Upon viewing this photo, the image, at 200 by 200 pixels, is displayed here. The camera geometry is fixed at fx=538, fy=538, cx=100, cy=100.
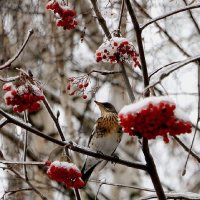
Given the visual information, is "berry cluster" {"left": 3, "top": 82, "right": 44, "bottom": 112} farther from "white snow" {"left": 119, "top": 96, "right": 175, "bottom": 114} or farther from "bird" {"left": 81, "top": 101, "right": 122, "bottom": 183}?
"bird" {"left": 81, "top": 101, "right": 122, "bottom": 183}

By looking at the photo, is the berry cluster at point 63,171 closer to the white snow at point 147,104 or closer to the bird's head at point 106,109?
the white snow at point 147,104

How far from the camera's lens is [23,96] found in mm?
2527

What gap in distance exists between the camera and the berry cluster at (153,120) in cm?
203

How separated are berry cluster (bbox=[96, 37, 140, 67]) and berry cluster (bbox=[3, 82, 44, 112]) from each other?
0.53 metres

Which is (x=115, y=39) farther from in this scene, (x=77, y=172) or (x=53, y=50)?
(x=53, y=50)

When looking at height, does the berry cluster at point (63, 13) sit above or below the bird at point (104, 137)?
above

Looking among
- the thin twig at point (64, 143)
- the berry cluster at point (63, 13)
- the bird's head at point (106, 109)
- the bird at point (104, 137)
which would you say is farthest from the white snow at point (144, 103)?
the bird's head at point (106, 109)

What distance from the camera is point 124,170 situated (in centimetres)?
681

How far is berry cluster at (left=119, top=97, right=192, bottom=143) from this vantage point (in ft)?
6.65

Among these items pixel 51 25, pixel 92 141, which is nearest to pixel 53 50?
pixel 51 25

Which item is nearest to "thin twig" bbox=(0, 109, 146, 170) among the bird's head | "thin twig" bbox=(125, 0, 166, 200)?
"thin twig" bbox=(125, 0, 166, 200)

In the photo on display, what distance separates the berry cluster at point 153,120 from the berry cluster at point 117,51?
34.4 inches

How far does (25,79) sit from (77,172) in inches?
23.3

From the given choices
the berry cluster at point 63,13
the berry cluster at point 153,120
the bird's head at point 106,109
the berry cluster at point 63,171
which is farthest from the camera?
the bird's head at point 106,109
